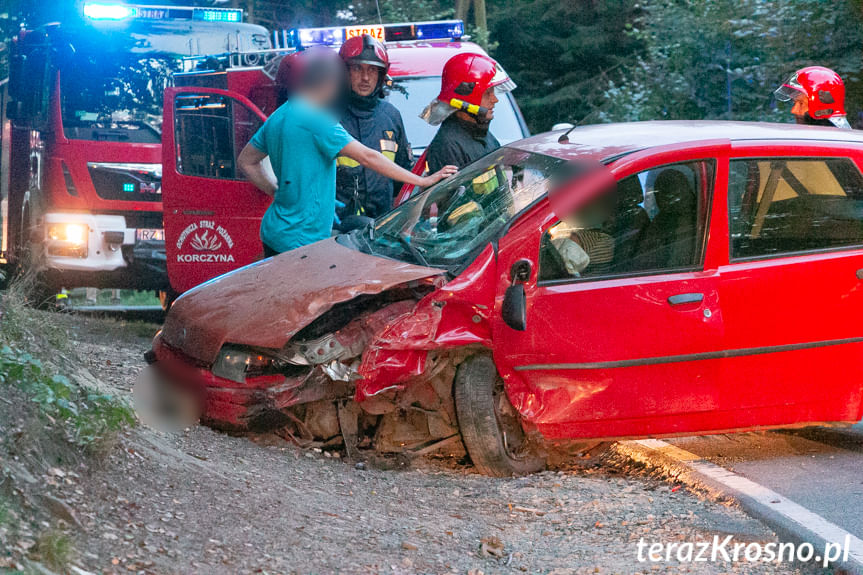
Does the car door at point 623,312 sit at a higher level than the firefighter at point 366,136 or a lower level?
lower

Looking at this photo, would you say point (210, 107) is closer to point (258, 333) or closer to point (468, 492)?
point (258, 333)

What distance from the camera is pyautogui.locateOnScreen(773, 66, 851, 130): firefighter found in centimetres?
783

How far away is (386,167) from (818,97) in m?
3.57

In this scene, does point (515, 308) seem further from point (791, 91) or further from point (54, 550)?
point (791, 91)

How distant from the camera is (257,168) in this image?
265 inches

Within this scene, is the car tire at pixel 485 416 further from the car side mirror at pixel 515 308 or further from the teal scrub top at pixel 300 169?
the teal scrub top at pixel 300 169

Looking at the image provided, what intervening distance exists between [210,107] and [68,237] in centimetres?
224

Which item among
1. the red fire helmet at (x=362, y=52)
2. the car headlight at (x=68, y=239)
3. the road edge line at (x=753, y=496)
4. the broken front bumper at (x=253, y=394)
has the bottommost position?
the road edge line at (x=753, y=496)

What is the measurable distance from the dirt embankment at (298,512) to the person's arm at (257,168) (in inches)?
60.6

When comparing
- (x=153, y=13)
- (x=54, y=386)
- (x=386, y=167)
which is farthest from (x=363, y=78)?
(x=153, y=13)

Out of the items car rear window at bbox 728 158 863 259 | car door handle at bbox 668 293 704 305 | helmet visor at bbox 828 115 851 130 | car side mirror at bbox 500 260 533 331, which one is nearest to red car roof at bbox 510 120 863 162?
car rear window at bbox 728 158 863 259

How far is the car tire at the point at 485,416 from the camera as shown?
545cm

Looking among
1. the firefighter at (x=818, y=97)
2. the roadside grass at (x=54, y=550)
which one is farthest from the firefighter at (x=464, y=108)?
the roadside grass at (x=54, y=550)

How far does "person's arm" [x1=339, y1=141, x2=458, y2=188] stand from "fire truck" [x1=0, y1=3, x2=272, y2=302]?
440cm
